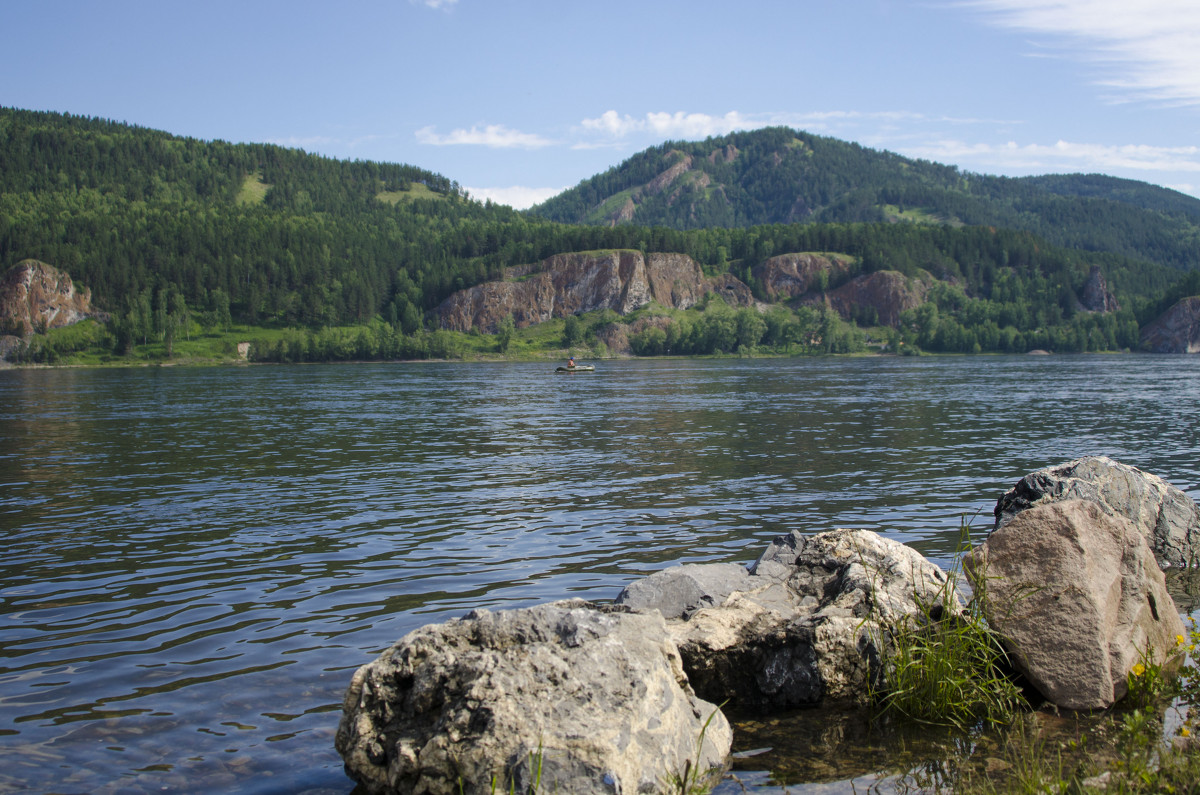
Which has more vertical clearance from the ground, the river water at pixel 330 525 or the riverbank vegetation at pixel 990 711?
the riverbank vegetation at pixel 990 711

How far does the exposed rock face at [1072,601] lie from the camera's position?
10328 millimetres

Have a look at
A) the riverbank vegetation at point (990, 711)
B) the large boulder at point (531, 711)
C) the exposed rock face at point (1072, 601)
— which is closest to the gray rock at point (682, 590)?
the riverbank vegetation at point (990, 711)

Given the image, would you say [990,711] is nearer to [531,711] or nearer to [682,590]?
[682,590]

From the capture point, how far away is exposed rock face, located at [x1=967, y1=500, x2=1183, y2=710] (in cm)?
1033

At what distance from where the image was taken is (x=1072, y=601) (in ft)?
34.1

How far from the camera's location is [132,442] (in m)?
43.2

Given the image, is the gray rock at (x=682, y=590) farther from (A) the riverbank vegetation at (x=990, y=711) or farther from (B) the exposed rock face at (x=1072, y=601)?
(B) the exposed rock face at (x=1072, y=601)

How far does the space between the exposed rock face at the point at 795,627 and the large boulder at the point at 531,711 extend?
→ 163 centimetres

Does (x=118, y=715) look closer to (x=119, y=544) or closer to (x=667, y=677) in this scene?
(x=667, y=677)

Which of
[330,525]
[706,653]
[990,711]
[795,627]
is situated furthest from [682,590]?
[330,525]

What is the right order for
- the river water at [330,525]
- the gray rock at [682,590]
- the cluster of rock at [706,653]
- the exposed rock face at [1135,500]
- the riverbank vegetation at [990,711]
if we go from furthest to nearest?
the exposed rock face at [1135,500], the gray rock at [682,590], the river water at [330,525], the riverbank vegetation at [990,711], the cluster of rock at [706,653]

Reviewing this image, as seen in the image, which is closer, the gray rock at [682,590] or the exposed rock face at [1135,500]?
the gray rock at [682,590]

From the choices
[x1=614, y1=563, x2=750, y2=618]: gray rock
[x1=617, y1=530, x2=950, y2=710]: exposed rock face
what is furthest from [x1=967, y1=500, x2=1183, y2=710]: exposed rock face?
[x1=614, y1=563, x2=750, y2=618]: gray rock

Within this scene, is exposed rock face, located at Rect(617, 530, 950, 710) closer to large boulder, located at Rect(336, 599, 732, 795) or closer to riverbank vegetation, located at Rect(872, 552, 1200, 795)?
riverbank vegetation, located at Rect(872, 552, 1200, 795)
